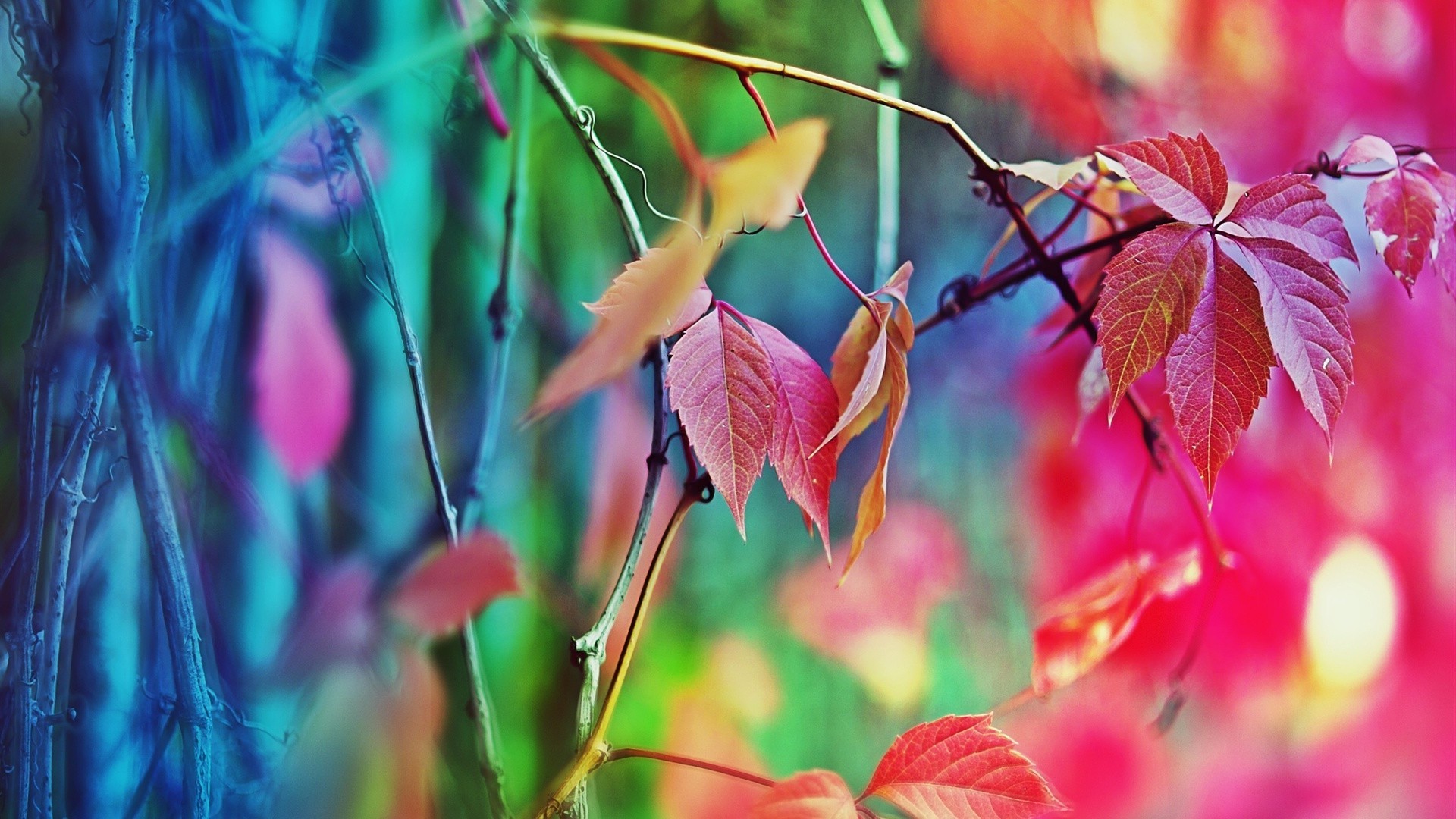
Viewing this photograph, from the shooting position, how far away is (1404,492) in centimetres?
60

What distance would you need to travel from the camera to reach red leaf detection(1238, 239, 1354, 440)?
0.35 metres

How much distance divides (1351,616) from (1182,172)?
41 cm

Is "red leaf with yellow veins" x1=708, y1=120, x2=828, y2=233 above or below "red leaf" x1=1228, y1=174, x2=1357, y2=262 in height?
below

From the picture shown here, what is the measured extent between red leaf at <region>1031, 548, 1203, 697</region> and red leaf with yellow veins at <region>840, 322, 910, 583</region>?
8.3 inches

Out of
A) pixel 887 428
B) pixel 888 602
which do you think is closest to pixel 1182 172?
pixel 887 428

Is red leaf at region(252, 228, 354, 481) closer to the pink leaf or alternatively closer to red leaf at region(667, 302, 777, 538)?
red leaf at region(667, 302, 777, 538)

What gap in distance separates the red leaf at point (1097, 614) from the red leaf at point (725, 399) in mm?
276

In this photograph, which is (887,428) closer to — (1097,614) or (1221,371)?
(1221,371)

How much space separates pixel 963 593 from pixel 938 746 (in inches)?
5.7

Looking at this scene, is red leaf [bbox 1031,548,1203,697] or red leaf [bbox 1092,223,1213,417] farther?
red leaf [bbox 1031,548,1203,697]

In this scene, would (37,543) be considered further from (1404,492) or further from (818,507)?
(1404,492)

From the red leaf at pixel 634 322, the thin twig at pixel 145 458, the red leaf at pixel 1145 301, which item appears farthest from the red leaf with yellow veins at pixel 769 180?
the thin twig at pixel 145 458

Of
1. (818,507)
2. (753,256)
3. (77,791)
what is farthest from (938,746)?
(77,791)

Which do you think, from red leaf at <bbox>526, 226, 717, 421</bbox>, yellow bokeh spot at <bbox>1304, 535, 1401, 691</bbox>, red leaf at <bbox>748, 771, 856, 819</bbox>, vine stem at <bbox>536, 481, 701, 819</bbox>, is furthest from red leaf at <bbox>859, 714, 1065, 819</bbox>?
yellow bokeh spot at <bbox>1304, 535, 1401, 691</bbox>
